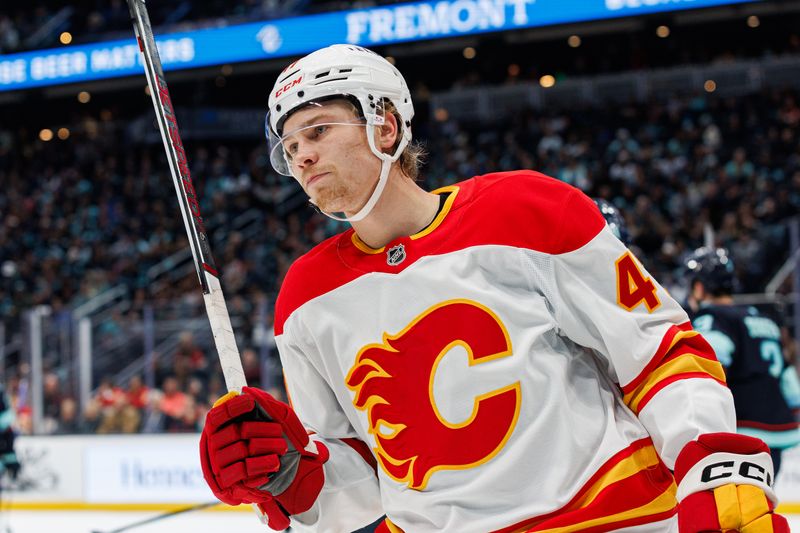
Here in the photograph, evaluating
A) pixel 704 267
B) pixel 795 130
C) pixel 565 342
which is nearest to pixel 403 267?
pixel 565 342

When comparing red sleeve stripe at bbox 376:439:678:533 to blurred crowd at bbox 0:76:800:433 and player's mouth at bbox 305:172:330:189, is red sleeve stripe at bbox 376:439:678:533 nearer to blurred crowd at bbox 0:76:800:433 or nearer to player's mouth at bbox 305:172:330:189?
player's mouth at bbox 305:172:330:189

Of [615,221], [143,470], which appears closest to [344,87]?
[615,221]

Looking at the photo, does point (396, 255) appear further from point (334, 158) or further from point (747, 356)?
point (747, 356)

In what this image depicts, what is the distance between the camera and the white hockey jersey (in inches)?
54.3

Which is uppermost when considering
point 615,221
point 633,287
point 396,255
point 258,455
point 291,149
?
point 615,221

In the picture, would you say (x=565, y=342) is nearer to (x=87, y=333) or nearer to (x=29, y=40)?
(x=87, y=333)

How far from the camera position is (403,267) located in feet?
4.95

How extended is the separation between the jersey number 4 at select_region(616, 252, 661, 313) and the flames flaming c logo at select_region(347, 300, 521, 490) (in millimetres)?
180

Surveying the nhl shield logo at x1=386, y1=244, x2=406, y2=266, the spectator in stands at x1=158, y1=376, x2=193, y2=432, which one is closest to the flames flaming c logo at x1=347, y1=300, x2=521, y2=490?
the nhl shield logo at x1=386, y1=244, x2=406, y2=266

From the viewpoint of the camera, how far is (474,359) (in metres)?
1.42

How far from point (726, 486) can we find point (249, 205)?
12.1m

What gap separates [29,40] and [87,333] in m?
8.42

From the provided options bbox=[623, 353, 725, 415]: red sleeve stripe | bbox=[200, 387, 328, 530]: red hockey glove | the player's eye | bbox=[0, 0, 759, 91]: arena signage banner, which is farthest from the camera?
bbox=[0, 0, 759, 91]: arena signage banner

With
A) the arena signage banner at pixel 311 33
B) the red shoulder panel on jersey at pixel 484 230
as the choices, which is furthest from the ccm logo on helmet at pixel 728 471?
the arena signage banner at pixel 311 33
